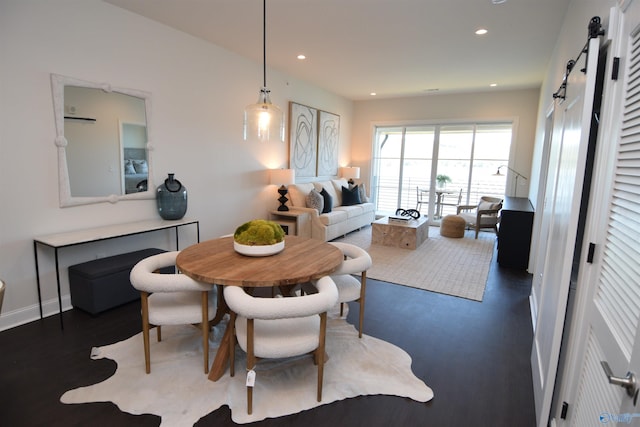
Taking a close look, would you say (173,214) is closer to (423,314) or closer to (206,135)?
(206,135)

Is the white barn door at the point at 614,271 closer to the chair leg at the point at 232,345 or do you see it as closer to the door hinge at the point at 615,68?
the door hinge at the point at 615,68

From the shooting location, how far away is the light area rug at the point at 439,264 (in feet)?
12.6

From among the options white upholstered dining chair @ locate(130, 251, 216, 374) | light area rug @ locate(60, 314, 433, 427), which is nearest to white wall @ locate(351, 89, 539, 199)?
light area rug @ locate(60, 314, 433, 427)

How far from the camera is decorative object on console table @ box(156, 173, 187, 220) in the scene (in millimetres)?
3623

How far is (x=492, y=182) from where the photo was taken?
684 centimetres

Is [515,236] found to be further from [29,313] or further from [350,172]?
[29,313]

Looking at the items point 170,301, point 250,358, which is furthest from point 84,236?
point 250,358

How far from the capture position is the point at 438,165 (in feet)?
24.0

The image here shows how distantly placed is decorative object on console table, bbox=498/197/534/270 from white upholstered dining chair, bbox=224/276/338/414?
3379 millimetres

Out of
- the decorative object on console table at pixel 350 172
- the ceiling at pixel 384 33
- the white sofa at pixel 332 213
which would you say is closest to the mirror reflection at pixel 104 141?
the ceiling at pixel 384 33

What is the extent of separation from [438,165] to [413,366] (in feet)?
18.9

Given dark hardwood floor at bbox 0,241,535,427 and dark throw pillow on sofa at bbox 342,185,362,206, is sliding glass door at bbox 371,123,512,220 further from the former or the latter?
dark hardwood floor at bbox 0,241,535,427

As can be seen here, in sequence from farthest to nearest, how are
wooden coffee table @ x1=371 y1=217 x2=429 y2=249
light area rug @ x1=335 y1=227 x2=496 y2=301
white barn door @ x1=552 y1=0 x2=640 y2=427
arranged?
wooden coffee table @ x1=371 y1=217 x2=429 y2=249 < light area rug @ x1=335 y1=227 x2=496 y2=301 < white barn door @ x1=552 y1=0 x2=640 y2=427

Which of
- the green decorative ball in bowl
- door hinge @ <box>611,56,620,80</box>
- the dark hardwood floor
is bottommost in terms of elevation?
the dark hardwood floor
